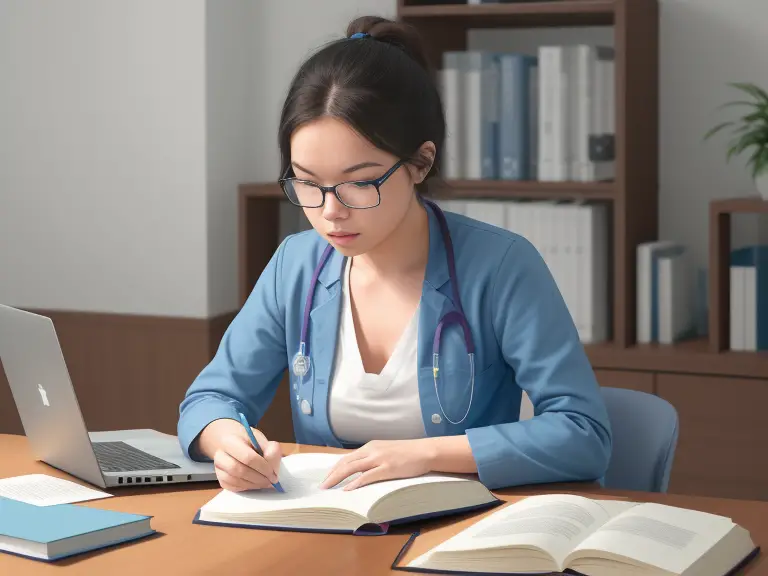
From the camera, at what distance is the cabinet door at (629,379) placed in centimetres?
313

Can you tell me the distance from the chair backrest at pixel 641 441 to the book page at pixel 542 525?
375 mm

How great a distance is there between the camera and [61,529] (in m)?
1.46

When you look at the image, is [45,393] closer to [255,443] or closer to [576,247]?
[255,443]

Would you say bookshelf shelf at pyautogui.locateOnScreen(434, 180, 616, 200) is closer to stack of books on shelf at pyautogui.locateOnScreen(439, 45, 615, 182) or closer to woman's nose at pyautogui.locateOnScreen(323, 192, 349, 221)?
stack of books on shelf at pyautogui.locateOnScreen(439, 45, 615, 182)

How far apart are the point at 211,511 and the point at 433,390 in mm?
476

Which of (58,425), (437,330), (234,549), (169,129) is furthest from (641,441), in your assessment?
(169,129)

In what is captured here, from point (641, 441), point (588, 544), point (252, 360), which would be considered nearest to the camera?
point (588, 544)

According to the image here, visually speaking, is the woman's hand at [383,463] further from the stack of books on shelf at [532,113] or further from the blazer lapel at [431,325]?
the stack of books on shelf at [532,113]

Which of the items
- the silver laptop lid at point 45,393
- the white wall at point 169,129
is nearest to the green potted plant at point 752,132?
the white wall at point 169,129

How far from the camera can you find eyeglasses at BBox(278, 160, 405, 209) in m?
1.75

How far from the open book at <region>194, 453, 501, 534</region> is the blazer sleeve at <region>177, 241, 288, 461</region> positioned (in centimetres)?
37

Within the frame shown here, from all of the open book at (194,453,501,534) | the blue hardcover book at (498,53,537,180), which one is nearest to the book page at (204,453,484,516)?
the open book at (194,453,501,534)

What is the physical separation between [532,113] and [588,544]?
2.09 m

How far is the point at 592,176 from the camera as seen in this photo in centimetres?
321
